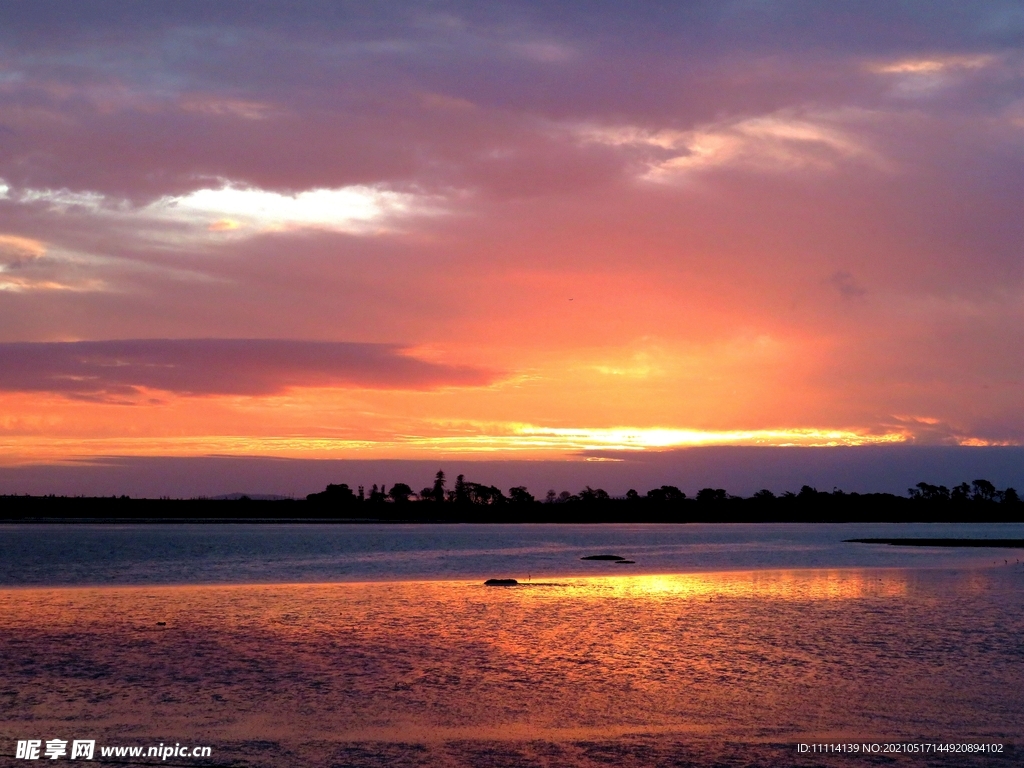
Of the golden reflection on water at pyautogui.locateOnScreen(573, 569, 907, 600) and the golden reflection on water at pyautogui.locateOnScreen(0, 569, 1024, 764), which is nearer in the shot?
the golden reflection on water at pyautogui.locateOnScreen(0, 569, 1024, 764)

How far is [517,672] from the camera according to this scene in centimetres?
2752

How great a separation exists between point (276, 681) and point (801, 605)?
29.5m

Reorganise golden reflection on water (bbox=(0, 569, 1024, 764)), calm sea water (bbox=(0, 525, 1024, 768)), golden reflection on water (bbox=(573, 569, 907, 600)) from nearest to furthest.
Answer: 1. calm sea water (bbox=(0, 525, 1024, 768))
2. golden reflection on water (bbox=(0, 569, 1024, 764))
3. golden reflection on water (bbox=(573, 569, 907, 600))

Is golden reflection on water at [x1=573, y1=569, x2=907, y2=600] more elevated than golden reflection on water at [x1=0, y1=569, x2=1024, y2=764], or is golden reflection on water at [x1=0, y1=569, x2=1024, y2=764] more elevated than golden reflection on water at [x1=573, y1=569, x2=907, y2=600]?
golden reflection on water at [x1=0, y1=569, x2=1024, y2=764]

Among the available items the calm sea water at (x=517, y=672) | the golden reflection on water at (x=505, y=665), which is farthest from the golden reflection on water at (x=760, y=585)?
the golden reflection on water at (x=505, y=665)

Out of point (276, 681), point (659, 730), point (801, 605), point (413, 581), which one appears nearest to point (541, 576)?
point (413, 581)

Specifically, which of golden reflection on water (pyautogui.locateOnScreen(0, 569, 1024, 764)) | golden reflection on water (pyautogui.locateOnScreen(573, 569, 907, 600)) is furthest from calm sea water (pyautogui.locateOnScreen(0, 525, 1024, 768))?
golden reflection on water (pyautogui.locateOnScreen(573, 569, 907, 600))

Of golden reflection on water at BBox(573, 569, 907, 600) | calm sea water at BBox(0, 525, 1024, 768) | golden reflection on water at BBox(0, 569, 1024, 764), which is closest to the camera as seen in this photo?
calm sea water at BBox(0, 525, 1024, 768)

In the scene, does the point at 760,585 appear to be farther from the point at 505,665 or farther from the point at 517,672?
the point at 517,672

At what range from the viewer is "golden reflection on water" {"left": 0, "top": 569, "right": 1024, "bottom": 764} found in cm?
2120

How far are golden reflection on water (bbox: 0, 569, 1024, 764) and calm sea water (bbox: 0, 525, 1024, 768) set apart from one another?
12 centimetres

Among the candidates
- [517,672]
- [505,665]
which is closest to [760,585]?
[505,665]

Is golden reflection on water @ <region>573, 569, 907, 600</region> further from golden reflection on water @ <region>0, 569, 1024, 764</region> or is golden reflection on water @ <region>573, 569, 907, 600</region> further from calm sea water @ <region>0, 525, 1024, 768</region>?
golden reflection on water @ <region>0, 569, 1024, 764</region>

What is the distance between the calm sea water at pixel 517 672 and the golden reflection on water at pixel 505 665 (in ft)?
0.40
